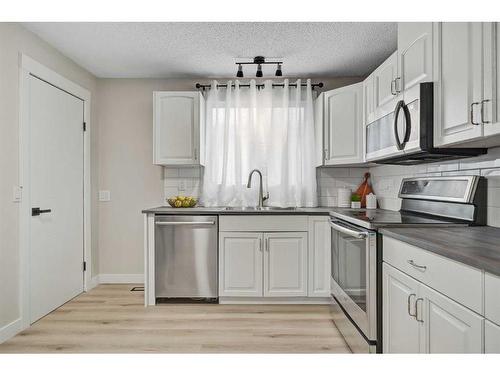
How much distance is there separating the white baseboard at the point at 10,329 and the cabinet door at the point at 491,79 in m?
3.19

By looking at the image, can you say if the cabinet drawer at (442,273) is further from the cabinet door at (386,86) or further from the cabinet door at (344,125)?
the cabinet door at (344,125)

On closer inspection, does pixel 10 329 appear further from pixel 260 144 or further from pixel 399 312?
pixel 260 144

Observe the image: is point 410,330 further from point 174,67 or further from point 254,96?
point 174,67

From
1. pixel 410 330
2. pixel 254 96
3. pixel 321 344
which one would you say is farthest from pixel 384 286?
pixel 254 96

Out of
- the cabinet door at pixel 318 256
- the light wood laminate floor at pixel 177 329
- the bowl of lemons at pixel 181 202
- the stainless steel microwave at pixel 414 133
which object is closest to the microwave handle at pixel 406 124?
the stainless steel microwave at pixel 414 133

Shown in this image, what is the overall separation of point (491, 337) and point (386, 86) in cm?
211

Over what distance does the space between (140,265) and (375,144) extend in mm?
2921

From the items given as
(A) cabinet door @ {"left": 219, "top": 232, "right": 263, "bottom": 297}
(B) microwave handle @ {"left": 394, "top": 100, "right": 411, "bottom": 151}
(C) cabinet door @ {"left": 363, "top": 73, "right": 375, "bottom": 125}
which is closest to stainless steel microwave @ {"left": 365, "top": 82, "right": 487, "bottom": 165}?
(B) microwave handle @ {"left": 394, "top": 100, "right": 411, "bottom": 151}

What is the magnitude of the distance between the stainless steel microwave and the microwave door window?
2.11 feet

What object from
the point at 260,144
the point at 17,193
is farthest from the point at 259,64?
the point at 17,193

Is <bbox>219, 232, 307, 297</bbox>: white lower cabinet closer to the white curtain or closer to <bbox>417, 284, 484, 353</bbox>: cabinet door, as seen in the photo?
the white curtain

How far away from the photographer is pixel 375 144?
9.89 feet

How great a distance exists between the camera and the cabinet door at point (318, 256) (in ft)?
11.7

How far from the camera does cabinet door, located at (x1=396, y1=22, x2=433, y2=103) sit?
210cm
